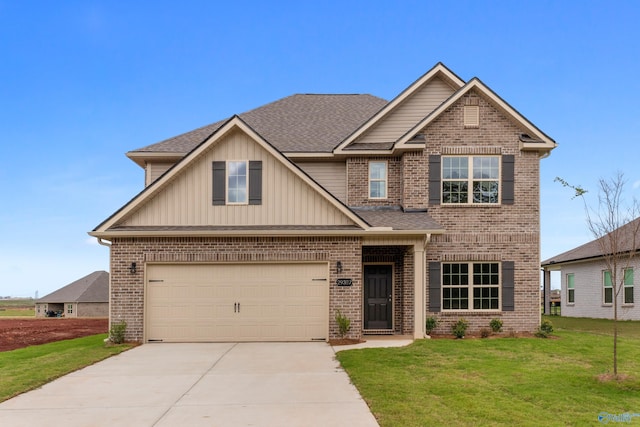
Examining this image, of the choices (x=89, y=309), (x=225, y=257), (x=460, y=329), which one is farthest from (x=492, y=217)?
(x=89, y=309)

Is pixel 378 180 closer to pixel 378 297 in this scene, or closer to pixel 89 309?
pixel 378 297

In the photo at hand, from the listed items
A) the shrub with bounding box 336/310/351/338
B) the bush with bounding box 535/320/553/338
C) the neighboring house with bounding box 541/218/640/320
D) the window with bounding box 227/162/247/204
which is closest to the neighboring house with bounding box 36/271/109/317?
the window with bounding box 227/162/247/204

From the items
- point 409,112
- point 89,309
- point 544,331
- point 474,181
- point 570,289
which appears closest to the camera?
point 544,331

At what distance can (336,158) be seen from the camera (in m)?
18.1

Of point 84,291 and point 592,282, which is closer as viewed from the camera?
point 592,282

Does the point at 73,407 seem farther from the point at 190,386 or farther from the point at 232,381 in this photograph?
the point at 232,381

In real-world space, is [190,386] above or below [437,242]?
below

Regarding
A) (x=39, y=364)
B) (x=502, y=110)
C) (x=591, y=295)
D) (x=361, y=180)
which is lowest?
(x=39, y=364)

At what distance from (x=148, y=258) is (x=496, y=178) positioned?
10719 millimetres

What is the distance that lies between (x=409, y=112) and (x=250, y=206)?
647 centimetres

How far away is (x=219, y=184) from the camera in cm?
1567

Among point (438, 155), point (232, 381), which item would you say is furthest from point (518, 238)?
point (232, 381)

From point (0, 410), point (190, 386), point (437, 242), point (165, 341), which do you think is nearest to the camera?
point (0, 410)

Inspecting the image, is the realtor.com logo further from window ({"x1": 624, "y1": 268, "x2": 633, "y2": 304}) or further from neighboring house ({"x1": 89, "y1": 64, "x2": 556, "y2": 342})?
window ({"x1": 624, "y1": 268, "x2": 633, "y2": 304})
